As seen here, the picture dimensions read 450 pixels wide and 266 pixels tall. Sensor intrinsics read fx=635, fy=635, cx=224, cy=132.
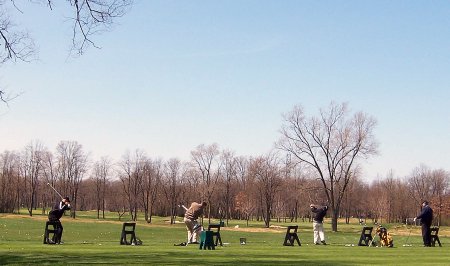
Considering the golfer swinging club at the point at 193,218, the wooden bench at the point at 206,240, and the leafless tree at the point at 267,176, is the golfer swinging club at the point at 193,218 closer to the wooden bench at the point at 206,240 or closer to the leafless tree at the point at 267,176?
the wooden bench at the point at 206,240

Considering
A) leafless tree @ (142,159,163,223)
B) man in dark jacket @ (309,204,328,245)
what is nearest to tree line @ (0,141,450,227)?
leafless tree @ (142,159,163,223)

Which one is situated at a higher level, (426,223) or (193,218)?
(193,218)

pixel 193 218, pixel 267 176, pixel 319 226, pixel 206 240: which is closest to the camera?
pixel 206 240

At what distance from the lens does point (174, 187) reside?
378 ft

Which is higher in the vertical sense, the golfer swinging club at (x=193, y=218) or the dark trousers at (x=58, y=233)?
the golfer swinging club at (x=193, y=218)

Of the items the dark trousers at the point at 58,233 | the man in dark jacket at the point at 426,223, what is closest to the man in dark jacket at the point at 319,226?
the man in dark jacket at the point at 426,223

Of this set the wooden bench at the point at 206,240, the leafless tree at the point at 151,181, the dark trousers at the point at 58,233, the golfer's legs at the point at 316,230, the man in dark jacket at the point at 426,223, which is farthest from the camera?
the leafless tree at the point at 151,181

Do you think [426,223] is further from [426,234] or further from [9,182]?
[9,182]

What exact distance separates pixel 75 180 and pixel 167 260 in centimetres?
10501

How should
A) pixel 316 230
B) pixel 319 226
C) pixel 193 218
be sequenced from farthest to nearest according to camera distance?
pixel 316 230
pixel 319 226
pixel 193 218

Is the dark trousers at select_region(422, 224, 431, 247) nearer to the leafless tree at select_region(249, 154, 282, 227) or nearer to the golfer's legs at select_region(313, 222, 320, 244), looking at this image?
the golfer's legs at select_region(313, 222, 320, 244)

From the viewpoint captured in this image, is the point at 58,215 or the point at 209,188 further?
the point at 209,188

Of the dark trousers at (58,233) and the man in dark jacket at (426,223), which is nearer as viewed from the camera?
the dark trousers at (58,233)

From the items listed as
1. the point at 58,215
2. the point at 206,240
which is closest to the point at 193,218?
the point at 206,240
